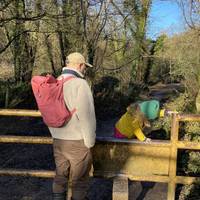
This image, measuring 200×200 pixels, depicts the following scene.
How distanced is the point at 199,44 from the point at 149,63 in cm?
1077

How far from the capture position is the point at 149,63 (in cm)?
2798

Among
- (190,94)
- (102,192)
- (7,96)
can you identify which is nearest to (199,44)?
(190,94)

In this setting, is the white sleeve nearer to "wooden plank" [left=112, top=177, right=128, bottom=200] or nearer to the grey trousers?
the grey trousers

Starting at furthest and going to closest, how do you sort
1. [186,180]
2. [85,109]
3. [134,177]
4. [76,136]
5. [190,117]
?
[134,177], [186,180], [190,117], [76,136], [85,109]

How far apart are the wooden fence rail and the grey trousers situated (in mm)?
474

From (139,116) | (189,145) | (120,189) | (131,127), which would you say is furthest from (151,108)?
(120,189)

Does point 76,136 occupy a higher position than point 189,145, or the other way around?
point 76,136

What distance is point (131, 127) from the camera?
4922mm

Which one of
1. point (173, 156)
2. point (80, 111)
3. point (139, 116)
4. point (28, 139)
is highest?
point (80, 111)

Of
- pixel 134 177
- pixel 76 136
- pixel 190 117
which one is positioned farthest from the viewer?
pixel 134 177

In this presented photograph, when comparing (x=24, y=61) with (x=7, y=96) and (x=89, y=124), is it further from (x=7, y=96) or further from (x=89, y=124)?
(x=89, y=124)

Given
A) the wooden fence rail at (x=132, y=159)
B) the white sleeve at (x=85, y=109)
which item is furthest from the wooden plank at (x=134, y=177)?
the white sleeve at (x=85, y=109)

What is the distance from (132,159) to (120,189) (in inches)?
16.2

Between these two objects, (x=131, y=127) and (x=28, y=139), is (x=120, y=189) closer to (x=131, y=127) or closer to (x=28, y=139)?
(x=131, y=127)
